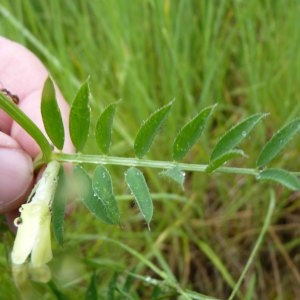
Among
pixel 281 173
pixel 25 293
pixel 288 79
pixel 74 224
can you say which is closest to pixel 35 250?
pixel 25 293

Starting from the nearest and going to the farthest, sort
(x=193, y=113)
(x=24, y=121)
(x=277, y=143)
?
(x=24, y=121) < (x=277, y=143) < (x=193, y=113)

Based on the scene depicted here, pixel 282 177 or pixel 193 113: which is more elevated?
pixel 193 113

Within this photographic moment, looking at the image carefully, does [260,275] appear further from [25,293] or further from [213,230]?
[25,293]

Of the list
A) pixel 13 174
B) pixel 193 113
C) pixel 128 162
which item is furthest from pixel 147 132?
pixel 193 113

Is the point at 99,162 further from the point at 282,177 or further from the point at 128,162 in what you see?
the point at 282,177

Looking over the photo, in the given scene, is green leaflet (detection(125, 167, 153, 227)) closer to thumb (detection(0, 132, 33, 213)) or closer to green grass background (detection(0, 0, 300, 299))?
thumb (detection(0, 132, 33, 213))

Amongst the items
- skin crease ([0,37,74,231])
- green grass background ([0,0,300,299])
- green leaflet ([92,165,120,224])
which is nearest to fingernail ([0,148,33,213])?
skin crease ([0,37,74,231])

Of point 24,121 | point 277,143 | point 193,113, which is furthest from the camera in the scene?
point 193,113
